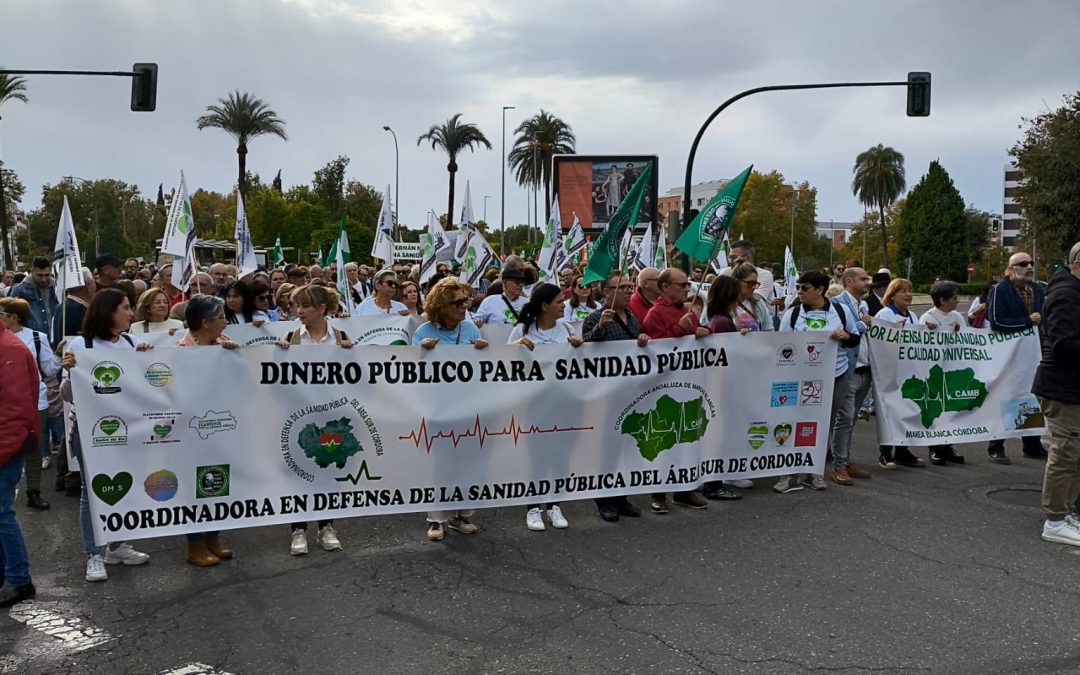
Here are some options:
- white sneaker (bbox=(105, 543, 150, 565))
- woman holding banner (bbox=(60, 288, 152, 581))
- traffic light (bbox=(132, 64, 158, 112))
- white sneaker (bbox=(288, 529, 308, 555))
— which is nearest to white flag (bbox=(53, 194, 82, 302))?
woman holding banner (bbox=(60, 288, 152, 581))

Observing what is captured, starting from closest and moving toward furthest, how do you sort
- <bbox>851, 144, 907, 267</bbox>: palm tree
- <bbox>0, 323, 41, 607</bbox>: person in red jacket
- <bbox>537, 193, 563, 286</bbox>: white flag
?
<bbox>0, 323, 41, 607</bbox>: person in red jacket → <bbox>537, 193, 563, 286</bbox>: white flag → <bbox>851, 144, 907, 267</bbox>: palm tree

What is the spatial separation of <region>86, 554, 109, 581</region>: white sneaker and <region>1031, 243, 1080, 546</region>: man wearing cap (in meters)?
5.90

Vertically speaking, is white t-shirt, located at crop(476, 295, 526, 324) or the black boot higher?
white t-shirt, located at crop(476, 295, 526, 324)

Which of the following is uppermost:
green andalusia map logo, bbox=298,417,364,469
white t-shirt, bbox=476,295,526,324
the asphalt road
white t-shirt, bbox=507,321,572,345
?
white t-shirt, bbox=476,295,526,324

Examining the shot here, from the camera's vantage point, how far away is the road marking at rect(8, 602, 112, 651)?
14.3ft

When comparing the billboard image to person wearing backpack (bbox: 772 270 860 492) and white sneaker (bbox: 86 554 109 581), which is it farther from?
white sneaker (bbox: 86 554 109 581)

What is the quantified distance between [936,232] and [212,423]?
77.2 metres

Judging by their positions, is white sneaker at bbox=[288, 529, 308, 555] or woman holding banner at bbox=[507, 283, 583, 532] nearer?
white sneaker at bbox=[288, 529, 308, 555]

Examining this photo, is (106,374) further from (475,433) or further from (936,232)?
(936,232)

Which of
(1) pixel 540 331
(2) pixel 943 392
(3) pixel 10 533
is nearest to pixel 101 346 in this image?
(3) pixel 10 533

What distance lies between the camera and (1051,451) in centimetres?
609

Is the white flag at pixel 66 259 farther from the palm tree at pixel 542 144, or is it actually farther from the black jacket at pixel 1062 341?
the palm tree at pixel 542 144

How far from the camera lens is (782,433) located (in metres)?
7.14

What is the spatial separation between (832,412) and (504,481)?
3194 millimetres
